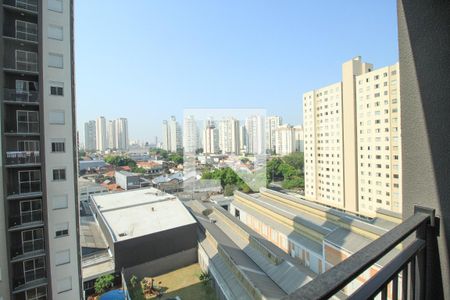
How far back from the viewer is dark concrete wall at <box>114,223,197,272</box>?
6.77 m

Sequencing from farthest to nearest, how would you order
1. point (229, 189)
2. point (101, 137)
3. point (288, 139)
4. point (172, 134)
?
point (101, 137), point (172, 134), point (288, 139), point (229, 189)

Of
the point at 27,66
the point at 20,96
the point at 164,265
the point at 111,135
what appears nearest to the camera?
the point at 20,96

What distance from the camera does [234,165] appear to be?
13766 mm

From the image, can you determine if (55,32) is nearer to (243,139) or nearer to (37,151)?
(37,151)

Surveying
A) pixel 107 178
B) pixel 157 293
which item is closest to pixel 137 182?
pixel 107 178

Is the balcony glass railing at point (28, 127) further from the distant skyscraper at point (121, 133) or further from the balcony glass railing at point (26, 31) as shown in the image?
the distant skyscraper at point (121, 133)

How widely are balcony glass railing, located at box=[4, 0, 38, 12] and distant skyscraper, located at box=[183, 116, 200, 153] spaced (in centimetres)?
638

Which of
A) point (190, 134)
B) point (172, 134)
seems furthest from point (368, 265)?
point (172, 134)

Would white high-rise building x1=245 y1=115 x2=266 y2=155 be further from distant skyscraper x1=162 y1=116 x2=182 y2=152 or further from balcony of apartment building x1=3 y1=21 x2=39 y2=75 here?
distant skyscraper x1=162 y1=116 x2=182 y2=152

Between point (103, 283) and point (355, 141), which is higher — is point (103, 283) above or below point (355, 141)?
below

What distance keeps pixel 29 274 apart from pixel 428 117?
203 inches

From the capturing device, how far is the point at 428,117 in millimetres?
760

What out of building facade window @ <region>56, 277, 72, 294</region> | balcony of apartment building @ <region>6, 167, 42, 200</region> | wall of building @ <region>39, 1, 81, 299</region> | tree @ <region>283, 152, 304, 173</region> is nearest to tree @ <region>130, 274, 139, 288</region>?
wall of building @ <region>39, 1, 81, 299</region>

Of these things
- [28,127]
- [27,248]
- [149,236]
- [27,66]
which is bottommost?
[149,236]
